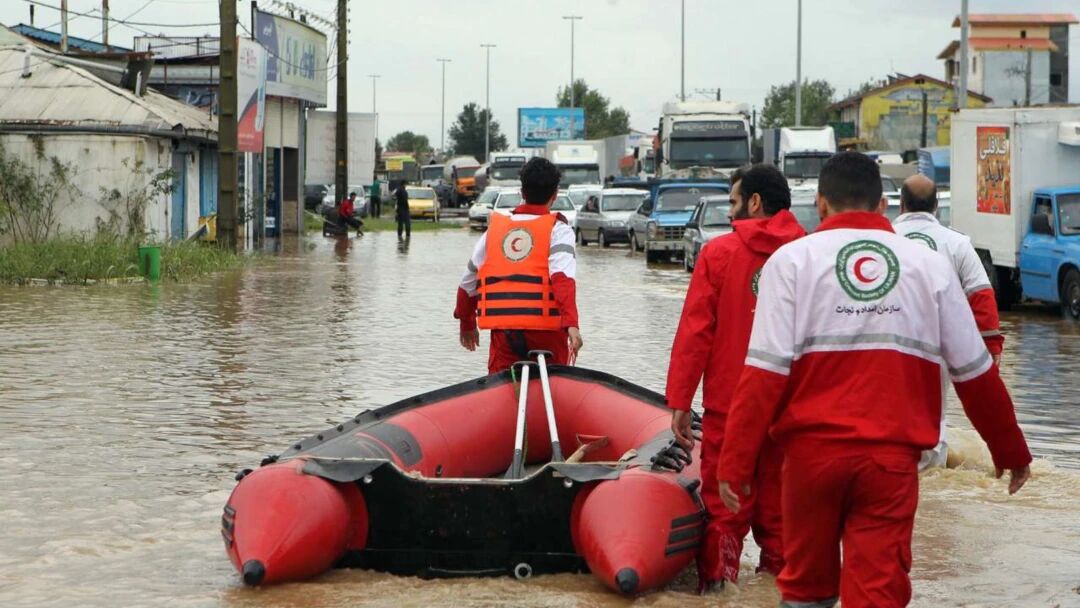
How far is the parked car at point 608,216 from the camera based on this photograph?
41000 millimetres

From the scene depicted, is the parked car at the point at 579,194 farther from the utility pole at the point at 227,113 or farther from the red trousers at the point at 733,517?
the red trousers at the point at 733,517

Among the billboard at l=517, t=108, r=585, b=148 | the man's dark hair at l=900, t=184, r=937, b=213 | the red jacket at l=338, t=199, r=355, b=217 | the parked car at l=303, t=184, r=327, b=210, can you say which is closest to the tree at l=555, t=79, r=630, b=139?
the billboard at l=517, t=108, r=585, b=148

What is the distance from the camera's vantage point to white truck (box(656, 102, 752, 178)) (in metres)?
42.9

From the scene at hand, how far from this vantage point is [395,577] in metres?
7.39

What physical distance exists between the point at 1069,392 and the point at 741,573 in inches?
291

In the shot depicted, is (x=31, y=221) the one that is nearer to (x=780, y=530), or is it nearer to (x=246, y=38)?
(x=246, y=38)

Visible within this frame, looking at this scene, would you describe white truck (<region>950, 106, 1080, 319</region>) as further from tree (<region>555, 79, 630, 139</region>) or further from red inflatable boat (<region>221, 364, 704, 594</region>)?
tree (<region>555, 79, 630, 139</region>)

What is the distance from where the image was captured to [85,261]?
24438 millimetres

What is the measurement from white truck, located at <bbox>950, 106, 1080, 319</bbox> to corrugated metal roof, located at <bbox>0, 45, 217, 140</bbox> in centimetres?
1505

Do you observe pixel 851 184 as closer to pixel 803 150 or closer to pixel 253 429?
pixel 253 429

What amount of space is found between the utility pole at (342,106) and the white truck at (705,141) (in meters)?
10.3

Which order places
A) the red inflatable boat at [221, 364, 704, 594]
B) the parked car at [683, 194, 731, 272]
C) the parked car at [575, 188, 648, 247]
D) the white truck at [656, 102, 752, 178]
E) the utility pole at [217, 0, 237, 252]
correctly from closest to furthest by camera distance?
the red inflatable boat at [221, 364, 704, 594], the parked car at [683, 194, 731, 272], the utility pole at [217, 0, 237, 252], the parked car at [575, 188, 648, 247], the white truck at [656, 102, 752, 178]

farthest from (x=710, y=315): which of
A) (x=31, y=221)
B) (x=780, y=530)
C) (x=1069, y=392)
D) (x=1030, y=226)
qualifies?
(x=31, y=221)

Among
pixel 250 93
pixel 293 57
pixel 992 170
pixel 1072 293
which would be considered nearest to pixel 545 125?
pixel 293 57
